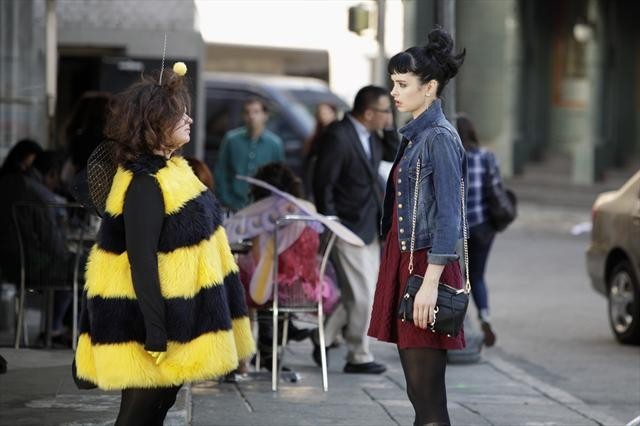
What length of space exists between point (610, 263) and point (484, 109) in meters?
22.1

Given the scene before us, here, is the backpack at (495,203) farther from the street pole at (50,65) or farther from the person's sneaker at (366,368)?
the street pole at (50,65)

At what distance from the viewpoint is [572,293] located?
54.4 ft

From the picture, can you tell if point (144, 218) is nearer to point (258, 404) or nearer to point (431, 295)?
point (431, 295)

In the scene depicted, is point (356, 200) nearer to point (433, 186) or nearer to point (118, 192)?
point (433, 186)

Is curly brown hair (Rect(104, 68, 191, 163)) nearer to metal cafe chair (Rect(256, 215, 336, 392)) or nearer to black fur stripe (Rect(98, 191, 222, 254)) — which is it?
black fur stripe (Rect(98, 191, 222, 254))

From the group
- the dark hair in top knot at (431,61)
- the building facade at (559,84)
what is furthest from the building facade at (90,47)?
the building facade at (559,84)

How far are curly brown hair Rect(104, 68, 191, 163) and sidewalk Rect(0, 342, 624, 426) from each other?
7.14 ft

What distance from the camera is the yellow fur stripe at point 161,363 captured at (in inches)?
220

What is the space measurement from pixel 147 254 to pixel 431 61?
1345 millimetres

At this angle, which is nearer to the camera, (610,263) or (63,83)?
(610,263)

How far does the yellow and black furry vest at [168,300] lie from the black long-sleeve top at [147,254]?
0.05 metres

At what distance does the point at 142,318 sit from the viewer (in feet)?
18.6

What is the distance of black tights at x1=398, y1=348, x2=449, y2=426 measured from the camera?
5.93 m

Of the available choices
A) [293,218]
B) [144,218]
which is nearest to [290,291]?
[293,218]
